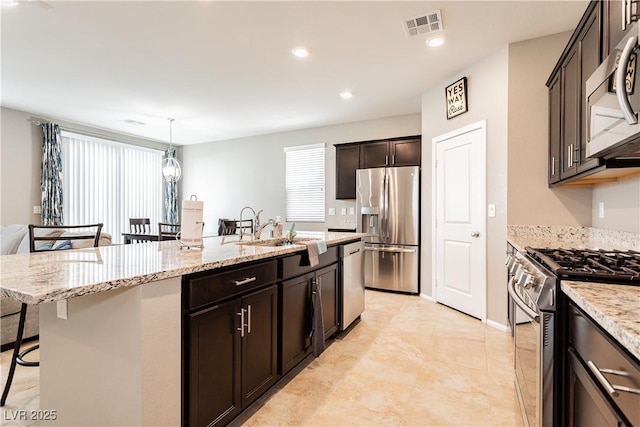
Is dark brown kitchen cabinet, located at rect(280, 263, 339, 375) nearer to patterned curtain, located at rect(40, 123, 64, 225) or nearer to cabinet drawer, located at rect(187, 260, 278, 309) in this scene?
cabinet drawer, located at rect(187, 260, 278, 309)

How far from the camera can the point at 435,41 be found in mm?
2941

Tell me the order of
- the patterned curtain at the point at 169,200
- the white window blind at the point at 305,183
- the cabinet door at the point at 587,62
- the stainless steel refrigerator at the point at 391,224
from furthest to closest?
the patterned curtain at the point at 169,200
the white window blind at the point at 305,183
the stainless steel refrigerator at the point at 391,224
the cabinet door at the point at 587,62

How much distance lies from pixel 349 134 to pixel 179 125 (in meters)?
3.12

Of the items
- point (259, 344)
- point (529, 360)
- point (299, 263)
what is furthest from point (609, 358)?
point (299, 263)

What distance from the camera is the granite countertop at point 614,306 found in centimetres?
68

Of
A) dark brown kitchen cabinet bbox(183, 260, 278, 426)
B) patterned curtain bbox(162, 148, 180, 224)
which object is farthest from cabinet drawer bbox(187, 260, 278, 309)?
patterned curtain bbox(162, 148, 180, 224)

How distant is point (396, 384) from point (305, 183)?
4.35 meters

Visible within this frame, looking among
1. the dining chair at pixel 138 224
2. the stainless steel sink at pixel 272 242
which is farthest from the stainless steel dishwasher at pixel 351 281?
the dining chair at pixel 138 224

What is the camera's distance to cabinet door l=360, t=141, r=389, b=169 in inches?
189

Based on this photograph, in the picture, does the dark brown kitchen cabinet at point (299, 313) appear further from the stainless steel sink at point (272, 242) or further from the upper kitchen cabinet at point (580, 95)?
the upper kitchen cabinet at point (580, 95)

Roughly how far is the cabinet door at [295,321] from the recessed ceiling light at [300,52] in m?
2.18

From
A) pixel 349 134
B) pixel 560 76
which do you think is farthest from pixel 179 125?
pixel 560 76

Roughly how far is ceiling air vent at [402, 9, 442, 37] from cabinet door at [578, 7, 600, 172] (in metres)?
1.06

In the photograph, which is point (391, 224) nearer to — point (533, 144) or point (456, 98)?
point (456, 98)
